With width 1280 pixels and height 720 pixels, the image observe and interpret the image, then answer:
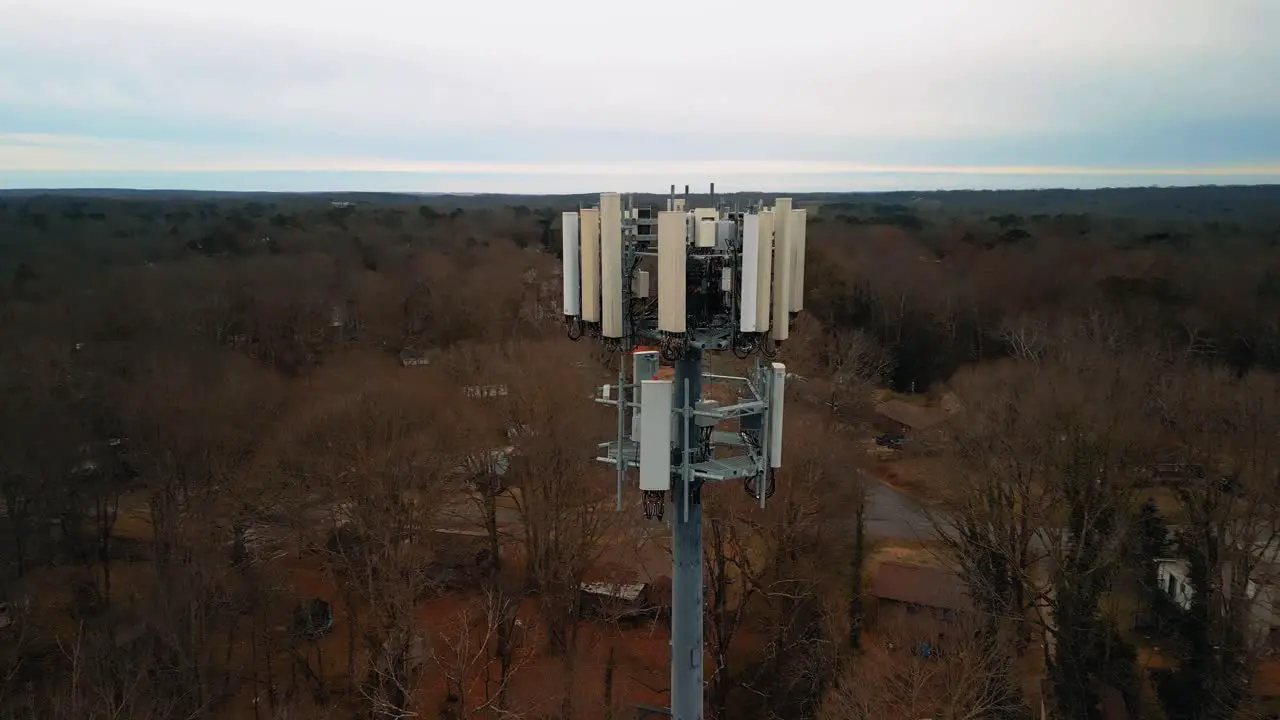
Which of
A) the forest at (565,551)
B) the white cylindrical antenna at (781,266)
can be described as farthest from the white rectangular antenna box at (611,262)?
the forest at (565,551)

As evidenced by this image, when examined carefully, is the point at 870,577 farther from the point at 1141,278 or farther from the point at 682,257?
the point at 1141,278

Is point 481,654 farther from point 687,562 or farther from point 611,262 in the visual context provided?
point 611,262

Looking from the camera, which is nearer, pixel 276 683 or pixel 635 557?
pixel 276 683

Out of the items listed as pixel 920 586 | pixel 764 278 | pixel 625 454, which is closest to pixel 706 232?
pixel 764 278

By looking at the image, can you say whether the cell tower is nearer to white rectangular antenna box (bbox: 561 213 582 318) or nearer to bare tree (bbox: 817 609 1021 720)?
white rectangular antenna box (bbox: 561 213 582 318)

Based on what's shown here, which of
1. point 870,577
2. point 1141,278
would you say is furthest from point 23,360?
point 1141,278

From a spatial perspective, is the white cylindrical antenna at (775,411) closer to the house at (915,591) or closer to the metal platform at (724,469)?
the metal platform at (724,469)
